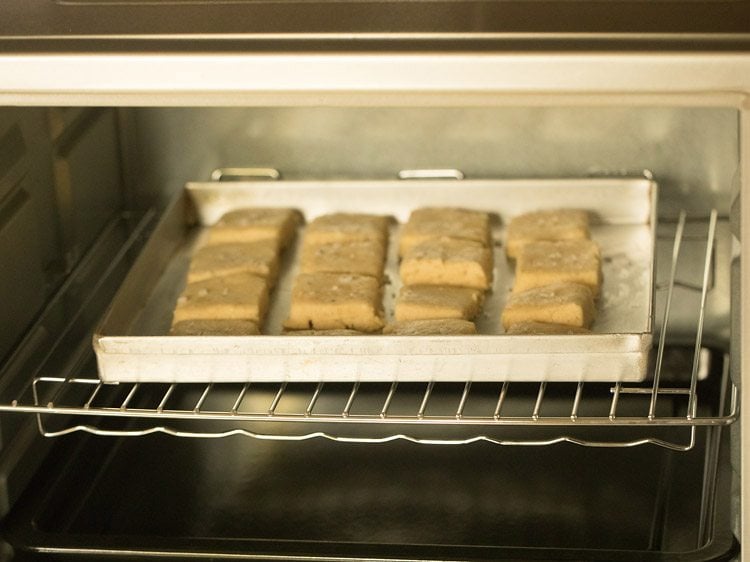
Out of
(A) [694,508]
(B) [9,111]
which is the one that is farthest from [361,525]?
(B) [9,111]

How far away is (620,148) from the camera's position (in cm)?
187

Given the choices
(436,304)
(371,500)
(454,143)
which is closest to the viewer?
(371,500)

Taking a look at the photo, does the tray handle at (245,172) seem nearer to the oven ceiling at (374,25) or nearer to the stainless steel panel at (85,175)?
the stainless steel panel at (85,175)

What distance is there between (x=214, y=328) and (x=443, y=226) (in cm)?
43

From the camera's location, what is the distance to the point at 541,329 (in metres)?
1.56

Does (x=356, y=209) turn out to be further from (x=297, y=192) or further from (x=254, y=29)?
(x=254, y=29)

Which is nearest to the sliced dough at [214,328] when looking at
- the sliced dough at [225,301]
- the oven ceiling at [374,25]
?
the sliced dough at [225,301]

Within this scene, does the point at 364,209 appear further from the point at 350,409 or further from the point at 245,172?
the point at 350,409

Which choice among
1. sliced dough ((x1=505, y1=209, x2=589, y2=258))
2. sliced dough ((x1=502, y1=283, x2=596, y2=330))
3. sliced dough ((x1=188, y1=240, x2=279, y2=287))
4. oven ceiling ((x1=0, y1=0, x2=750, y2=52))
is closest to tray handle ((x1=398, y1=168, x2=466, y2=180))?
sliced dough ((x1=505, y1=209, x2=589, y2=258))

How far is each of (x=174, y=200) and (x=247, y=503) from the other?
609 mm

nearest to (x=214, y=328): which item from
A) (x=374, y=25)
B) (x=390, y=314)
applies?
(x=390, y=314)

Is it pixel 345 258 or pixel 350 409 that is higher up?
pixel 345 258

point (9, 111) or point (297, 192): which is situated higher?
point (9, 111)

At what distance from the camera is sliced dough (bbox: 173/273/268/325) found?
1.67 metres
